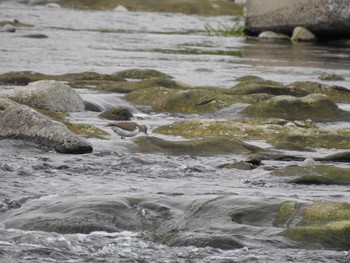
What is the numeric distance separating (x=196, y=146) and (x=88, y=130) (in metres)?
1.55

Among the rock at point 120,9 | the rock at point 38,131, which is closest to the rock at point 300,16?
the rock at point 120,9

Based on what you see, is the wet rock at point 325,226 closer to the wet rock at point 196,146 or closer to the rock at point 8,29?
the wet rock at point 196,146

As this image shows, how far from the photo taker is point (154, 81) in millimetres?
16000

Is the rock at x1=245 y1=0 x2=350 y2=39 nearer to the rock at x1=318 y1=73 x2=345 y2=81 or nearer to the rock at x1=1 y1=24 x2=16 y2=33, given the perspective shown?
the rock at x1=1 y1=24 x2=16 y2=33

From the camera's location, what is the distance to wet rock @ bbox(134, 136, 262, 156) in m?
10.5

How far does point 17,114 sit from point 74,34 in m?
20.0

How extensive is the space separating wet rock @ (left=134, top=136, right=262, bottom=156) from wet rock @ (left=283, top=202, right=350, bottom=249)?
123 inches

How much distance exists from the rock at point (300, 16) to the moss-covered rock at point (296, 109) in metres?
14.8

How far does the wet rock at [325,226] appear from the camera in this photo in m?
6.91

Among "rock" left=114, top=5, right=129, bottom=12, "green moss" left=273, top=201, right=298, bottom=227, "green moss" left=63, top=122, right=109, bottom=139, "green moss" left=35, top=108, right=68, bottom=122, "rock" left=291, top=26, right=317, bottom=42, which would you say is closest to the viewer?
"green moss" left=273, top=201, right=298, bottom=227

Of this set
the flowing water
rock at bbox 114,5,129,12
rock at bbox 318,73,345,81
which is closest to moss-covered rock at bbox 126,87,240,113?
the flowing water

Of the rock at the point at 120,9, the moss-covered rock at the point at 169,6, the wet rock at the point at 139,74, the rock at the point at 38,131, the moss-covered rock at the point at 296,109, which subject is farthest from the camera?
the moss-covered rock at the point at 169,6

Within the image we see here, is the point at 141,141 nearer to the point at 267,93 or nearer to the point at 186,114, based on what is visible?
the point at 186,114

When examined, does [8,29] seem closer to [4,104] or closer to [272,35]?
[272,35]
